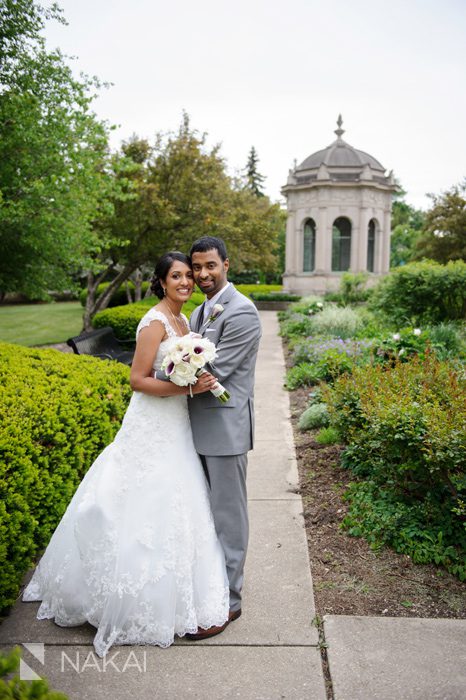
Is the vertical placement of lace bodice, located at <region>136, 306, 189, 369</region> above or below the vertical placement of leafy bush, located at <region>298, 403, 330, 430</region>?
above

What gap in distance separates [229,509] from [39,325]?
23592mm

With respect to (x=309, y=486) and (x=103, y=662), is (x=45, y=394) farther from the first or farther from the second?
(x=309, y=486)

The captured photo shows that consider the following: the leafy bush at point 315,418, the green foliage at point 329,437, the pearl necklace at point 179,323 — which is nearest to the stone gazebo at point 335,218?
the leafy bush at point 315,418

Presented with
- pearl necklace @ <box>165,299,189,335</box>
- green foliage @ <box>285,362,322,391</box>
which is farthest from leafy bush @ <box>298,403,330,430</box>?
pearl necklace @ <box>165,299,189,335</box>

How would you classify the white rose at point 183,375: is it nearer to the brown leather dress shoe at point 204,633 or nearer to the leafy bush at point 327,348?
the brown leather dress shoe at point 204,633

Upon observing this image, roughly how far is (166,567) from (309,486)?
2.47m

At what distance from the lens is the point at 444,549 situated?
3779 millimetres

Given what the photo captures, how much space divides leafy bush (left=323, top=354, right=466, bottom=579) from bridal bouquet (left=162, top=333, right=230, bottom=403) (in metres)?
1.68

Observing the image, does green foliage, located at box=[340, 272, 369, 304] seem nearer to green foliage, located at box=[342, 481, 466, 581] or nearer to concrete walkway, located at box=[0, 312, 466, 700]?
green foliage, located at box=[342, 481, 466, 581]

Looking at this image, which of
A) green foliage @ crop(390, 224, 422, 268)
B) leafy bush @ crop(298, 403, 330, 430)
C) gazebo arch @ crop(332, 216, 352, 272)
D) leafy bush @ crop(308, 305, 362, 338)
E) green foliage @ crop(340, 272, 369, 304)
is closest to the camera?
leafy bush @ crop(298, 403, 330, 430)

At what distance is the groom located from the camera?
310cm

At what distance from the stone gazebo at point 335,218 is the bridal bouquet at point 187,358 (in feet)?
82.4

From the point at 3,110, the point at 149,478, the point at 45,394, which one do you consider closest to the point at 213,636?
the point at 149,478

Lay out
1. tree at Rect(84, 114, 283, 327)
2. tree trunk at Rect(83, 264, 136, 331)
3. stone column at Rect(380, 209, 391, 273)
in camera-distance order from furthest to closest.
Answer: stone column at Rect(380, 209, 391, 273)
tree trunk at Rect(83, 264, 136, 331)
tree at Rect(84, 114, 283, 327)
